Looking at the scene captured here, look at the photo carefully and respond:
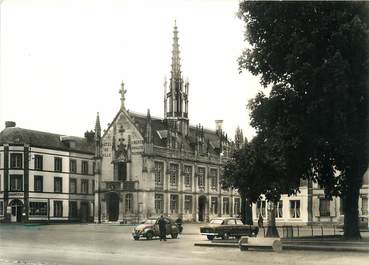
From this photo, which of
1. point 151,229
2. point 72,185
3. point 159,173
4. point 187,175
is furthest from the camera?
point 72,185

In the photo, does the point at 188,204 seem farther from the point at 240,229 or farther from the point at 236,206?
the point at 240,229

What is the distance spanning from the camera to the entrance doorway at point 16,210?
254 ft

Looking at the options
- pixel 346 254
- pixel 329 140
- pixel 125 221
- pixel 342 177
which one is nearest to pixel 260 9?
pixel 329 140

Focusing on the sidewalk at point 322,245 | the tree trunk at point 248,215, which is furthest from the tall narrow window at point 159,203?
the sidewalk at point 322,245

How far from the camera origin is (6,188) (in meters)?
77.8

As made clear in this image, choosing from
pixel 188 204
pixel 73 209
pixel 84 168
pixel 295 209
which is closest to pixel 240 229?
pixel 295 209

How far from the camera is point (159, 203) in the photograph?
3044 inches

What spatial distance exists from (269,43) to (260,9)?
6.09 ft

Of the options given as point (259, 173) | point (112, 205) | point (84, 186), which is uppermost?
point (259, 173)

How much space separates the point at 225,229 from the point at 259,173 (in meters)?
6.14

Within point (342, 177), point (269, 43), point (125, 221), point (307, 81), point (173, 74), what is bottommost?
point (125, 221)

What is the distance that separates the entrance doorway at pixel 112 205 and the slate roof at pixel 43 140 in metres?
10.8

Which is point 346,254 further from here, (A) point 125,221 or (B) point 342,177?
(A) point 125,221

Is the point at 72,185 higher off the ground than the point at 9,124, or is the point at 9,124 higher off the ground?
the point at 9,124
